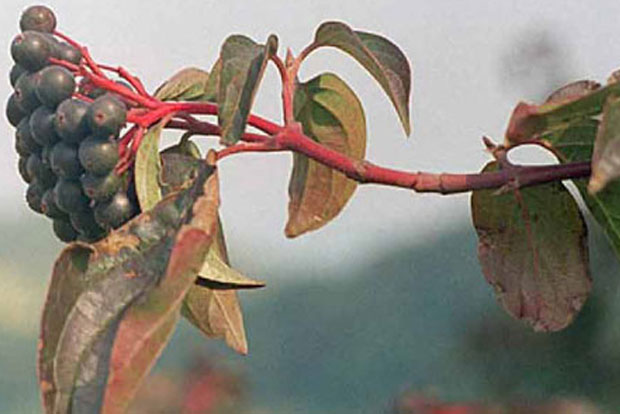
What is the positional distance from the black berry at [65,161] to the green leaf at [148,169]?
0.07ft

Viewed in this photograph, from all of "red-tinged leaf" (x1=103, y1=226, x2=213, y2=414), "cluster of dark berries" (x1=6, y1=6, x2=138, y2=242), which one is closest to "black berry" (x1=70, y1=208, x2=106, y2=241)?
"cluster of dark berries" (x1=6, y1=6, x2=138, y2=242)

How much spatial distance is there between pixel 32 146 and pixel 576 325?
2515 millimetres

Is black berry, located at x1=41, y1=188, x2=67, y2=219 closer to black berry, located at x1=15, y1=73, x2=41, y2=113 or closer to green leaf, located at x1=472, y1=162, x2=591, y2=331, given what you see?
black berry, located at x1=15, y1=73, x2=41, y2=113

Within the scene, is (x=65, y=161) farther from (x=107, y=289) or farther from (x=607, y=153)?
(x=607, y=153)

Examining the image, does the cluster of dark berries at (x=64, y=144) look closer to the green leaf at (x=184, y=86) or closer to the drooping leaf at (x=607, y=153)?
the green leaf at (x=184, y=86)

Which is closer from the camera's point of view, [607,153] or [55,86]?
[607,153]

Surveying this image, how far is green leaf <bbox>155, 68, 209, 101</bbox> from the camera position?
0.39 meters

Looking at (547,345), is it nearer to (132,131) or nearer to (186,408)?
(186,408)

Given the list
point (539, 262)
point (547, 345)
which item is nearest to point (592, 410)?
point (547, 345)

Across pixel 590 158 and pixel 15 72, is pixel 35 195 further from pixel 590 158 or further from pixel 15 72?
pixel 590 158

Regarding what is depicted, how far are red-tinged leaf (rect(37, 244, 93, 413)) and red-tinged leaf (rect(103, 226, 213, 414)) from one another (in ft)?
0.14

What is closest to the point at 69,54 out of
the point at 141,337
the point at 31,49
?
the point at 31,49

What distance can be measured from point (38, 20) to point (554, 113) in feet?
0.62

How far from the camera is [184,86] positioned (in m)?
0.40
